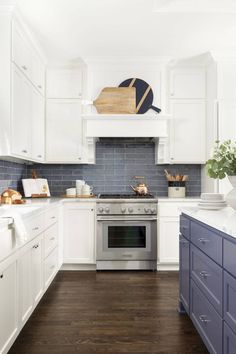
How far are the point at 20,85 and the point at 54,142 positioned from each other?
1160 millimetres

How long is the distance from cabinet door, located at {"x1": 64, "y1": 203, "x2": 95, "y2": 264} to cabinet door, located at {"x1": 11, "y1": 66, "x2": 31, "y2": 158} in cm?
95

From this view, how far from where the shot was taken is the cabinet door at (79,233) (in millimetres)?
3932

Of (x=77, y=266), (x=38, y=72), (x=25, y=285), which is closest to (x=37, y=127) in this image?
(x=38, y=72)

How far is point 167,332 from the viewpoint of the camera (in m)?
2.37

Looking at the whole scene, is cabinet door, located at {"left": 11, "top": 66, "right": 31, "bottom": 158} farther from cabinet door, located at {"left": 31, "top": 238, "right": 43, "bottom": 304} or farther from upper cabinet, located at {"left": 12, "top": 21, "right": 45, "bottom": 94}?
cabinet door, located at {"left": 31, "top": 238, "right": 43, "bottom": 304}

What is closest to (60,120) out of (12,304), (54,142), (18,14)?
(54,142)

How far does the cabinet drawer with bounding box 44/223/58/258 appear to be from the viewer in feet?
10.0

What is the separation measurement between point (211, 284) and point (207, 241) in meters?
0.24

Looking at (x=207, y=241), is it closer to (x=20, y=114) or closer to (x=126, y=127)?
(x=20, y=114)

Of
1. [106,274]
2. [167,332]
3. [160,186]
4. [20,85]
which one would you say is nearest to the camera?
[167,332]

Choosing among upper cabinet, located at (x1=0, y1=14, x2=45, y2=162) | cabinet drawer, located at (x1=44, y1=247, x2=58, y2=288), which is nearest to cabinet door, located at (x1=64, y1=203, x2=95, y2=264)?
cabinet drawer, located at (x1=44, y1=247, x2=58, y2=288)

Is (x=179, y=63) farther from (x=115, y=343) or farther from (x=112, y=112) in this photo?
(x=115, y=343)

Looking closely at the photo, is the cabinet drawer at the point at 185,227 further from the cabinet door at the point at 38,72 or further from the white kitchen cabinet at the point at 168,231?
the cabinet door at the point at 38,72

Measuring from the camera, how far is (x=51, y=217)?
10.8 feet
